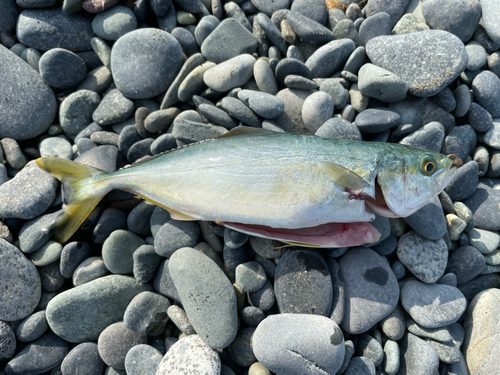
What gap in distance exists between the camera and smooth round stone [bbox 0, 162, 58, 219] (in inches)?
120

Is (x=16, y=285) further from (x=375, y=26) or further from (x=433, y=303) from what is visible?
(x=375, y=26)

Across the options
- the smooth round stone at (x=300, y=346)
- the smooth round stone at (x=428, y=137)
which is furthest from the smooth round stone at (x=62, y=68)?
the smooth round stone at (x=428, y=137)

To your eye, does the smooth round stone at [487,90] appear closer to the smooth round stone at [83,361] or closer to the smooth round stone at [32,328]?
the smooth round stone at [83,361]

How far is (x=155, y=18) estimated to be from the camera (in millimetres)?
3834

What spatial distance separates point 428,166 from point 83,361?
3.66 metres

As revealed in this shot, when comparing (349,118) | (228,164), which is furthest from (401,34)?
(228,164)

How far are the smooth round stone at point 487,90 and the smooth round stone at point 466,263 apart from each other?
1.68 metres

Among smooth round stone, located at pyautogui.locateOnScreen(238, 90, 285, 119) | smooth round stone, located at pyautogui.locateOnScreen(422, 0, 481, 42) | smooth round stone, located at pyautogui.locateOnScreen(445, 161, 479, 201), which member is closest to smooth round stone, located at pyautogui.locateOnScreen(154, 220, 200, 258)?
smooth round stone, located at pyautogui.locateOnScreen(238, 90, 285, 119)

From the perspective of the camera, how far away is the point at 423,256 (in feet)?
9.89

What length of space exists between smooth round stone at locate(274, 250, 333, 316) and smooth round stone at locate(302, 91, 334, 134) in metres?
1.39

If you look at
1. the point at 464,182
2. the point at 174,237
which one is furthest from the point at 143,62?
the point at 464,182

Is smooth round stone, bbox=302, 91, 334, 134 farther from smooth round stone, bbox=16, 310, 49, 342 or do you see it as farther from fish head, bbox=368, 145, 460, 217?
smooth round stone, bbox=16, 310, 49, 342

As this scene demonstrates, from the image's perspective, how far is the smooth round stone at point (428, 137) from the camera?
3.23 meters

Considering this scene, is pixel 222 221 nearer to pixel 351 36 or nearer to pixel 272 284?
pixel 272 284
